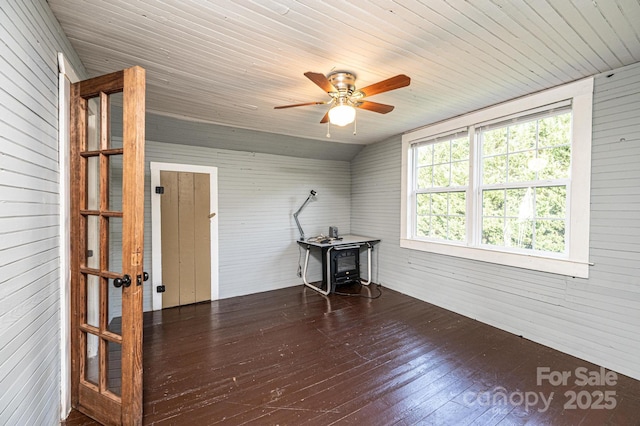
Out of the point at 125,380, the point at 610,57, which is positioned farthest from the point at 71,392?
the point at 610,57

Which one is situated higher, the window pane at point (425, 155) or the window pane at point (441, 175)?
the window pane at point (425, 155)

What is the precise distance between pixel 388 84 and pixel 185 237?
10.3 feet

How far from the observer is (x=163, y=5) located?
4.84ft

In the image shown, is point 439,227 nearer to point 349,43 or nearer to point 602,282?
point 602,282

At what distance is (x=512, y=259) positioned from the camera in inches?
114

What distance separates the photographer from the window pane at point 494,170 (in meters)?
3.06

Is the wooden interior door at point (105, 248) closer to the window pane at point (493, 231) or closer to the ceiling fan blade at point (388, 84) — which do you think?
the ceiling fan blade at point (388, 84)

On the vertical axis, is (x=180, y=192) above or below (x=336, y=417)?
above

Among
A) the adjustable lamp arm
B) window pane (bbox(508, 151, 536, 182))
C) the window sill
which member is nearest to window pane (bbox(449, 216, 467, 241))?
the window sill

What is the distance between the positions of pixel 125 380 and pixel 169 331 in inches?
59.8

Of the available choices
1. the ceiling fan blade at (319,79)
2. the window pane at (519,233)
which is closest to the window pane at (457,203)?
the window pane at (519,233)

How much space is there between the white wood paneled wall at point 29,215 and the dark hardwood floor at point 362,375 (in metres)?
0.66

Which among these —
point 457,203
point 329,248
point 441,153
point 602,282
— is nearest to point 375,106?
point 441,153

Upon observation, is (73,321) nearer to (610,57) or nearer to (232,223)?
(232,223)
